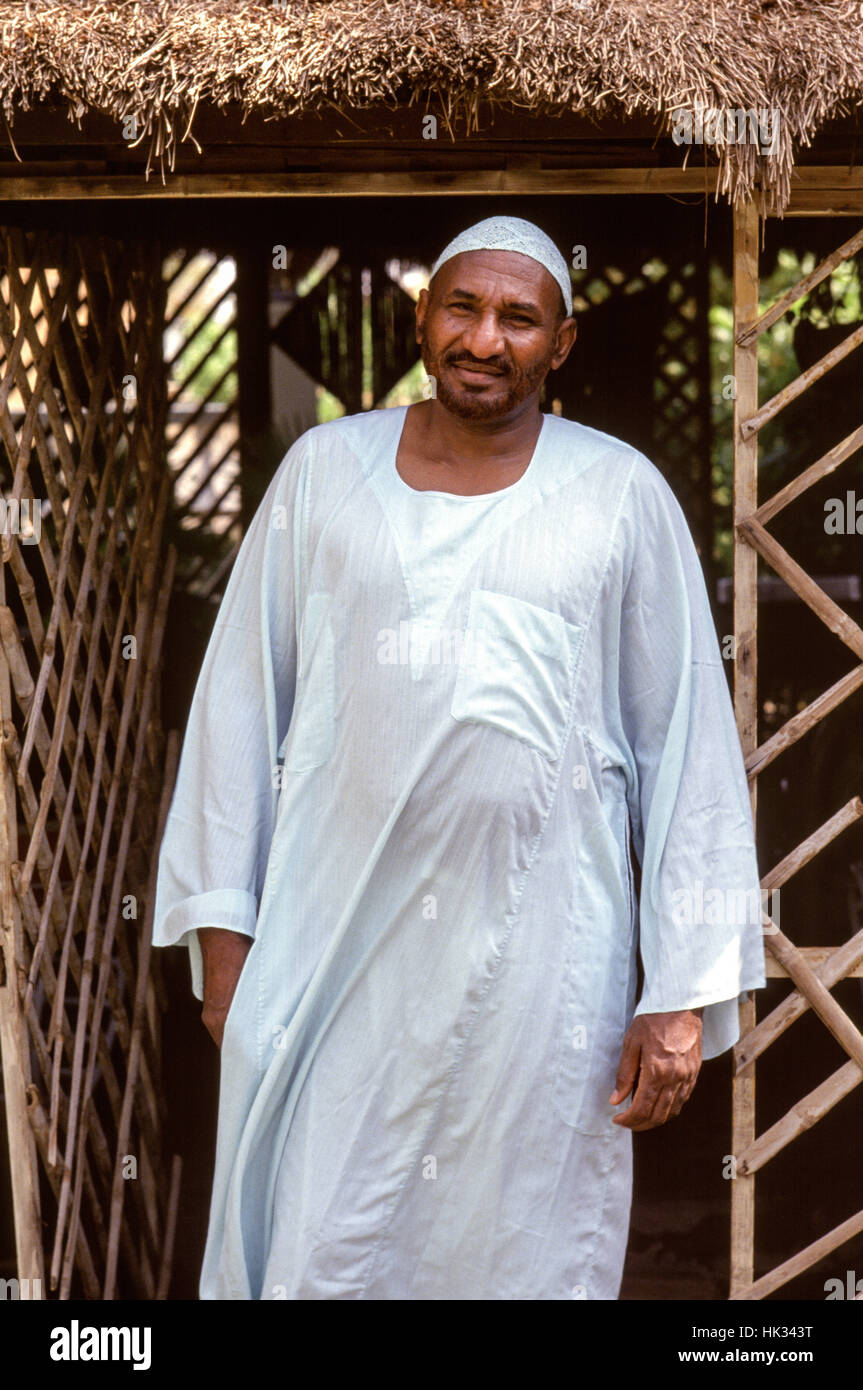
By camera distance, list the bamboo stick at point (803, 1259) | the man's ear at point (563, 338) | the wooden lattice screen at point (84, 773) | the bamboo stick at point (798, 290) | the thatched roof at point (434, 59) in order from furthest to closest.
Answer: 1. the wooden lattice screen at point (84, 773)
2. the bamboo stick at point (803, 1259)
3. the bamboo stick at point (798, 290)
4. the man's ear at point (563, 338)
5. the thatched roof at point (434, 59)

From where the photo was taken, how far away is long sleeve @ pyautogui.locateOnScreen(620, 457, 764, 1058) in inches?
83.9

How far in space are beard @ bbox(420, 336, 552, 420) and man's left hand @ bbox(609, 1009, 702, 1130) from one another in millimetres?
928

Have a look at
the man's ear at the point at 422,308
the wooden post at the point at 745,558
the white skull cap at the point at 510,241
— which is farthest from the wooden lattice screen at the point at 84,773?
the wooden post at the point at 745,558

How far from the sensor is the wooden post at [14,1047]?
8.12 feet

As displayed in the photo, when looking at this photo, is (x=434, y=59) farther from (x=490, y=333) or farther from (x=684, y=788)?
(x=684, y=788)

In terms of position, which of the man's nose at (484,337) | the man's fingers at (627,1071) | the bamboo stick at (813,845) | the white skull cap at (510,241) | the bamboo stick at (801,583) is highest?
the white skull cap at (510,241)

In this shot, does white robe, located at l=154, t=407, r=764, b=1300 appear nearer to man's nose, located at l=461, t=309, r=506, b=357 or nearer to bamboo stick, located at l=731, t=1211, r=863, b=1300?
man's nose, located at l=461, t=309, r=506, b=357

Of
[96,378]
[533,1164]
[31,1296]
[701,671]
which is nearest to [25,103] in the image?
[96,378]

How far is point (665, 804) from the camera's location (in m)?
2.15

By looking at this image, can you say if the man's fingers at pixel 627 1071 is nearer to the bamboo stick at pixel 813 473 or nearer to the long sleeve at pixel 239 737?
the long sleeve at pixel 239 737

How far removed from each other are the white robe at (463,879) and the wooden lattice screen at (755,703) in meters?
0.23

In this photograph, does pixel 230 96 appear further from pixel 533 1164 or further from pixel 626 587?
pixel 533 1164

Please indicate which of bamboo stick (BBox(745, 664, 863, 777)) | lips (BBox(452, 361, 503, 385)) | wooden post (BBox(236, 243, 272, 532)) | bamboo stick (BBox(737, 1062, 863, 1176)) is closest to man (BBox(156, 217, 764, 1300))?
lips (BBox(452, 361, 503, 385))
